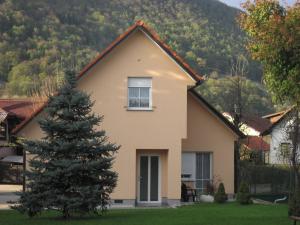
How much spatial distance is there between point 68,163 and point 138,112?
9.18 meters

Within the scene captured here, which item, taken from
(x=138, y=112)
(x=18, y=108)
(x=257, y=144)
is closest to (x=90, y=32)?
(x=257, y=144)

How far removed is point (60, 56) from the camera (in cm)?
7488

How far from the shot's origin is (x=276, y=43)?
60.5 feet

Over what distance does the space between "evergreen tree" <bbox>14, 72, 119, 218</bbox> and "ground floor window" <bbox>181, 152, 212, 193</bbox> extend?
433 inches

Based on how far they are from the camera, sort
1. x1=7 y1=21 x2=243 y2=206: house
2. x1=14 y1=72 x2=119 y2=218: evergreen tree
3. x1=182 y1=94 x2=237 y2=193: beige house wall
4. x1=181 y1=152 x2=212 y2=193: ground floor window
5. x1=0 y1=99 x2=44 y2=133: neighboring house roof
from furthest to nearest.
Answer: x1=0 y1=99 x2=44 y2=133: neighboring house roof → x1=181 y1=152 x2=212 y2=193: ground floor window → x1=182 y1=94 x2=237 y2=193: beige house wall → x1=7 y1=21 x2=243 y2=206: house → x1=14 y1=72 x2=119 y2=218: evergreen tree

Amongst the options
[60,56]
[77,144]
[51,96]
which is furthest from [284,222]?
[60,56]

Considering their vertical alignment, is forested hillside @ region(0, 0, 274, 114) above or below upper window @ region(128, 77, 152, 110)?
above

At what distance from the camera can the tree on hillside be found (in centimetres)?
1825

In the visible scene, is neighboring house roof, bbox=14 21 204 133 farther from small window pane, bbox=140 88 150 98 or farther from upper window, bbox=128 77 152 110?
small window pane, bbox=140 88 150 98

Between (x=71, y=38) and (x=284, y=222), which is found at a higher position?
(x=71, y=38)

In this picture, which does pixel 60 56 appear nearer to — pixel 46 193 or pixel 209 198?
pixel 209 198

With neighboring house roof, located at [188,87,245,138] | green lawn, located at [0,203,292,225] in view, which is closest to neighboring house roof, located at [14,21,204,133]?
neighboring house roof, located at [188,87,245,138]

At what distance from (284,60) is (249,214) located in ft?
20.2

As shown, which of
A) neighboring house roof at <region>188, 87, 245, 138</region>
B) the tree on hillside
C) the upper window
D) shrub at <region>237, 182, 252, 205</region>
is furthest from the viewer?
neighboring house roof at <region>188, 87, 245, 138</region>
